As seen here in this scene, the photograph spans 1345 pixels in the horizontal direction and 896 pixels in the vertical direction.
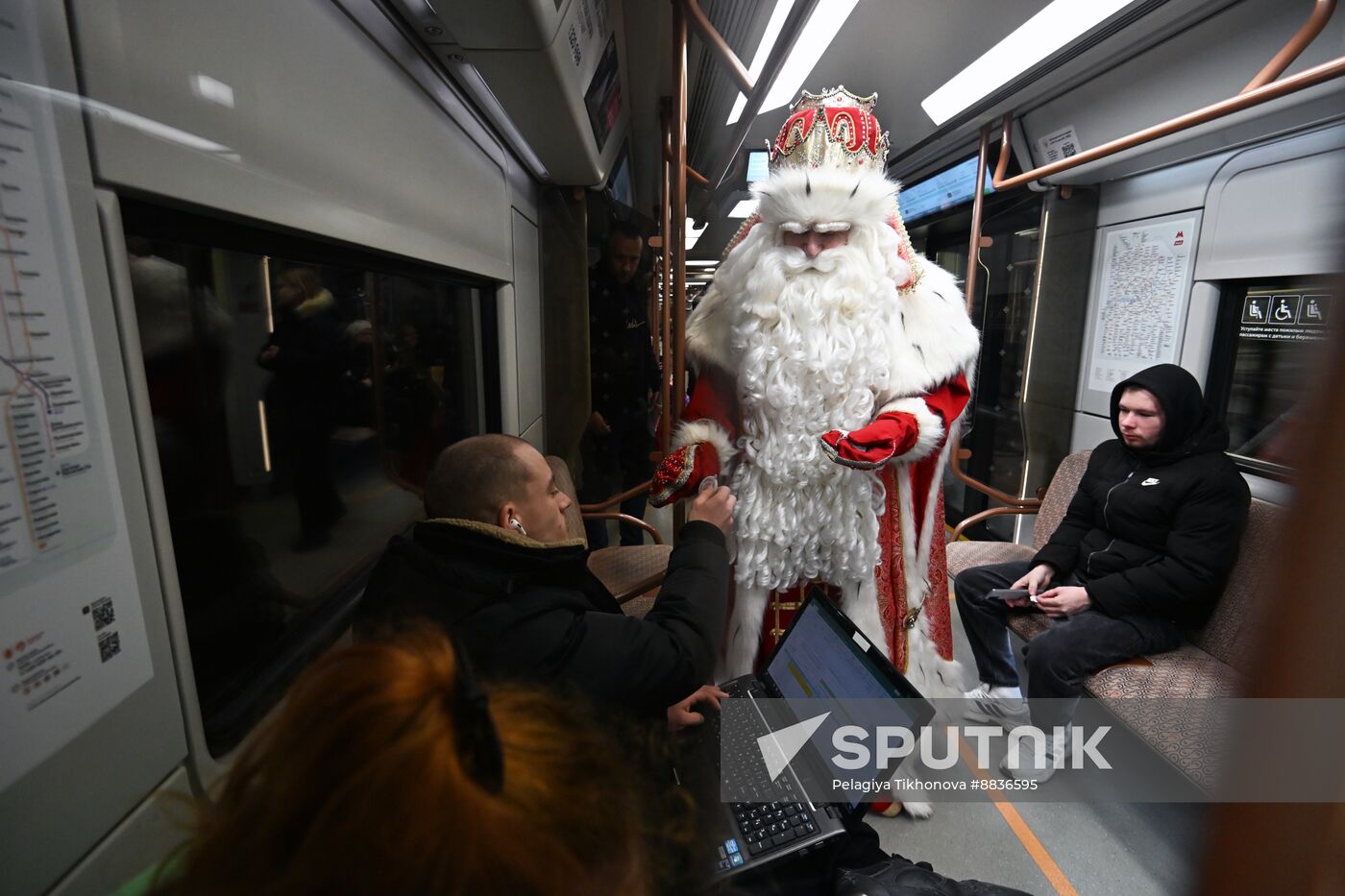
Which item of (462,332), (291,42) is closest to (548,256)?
(462,332)

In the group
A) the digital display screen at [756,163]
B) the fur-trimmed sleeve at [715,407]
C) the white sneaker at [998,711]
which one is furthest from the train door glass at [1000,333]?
the fur-trimmed sleeve at [715,407]

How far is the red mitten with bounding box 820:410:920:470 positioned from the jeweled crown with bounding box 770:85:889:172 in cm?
85

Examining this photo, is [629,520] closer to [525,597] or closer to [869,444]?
[869,444]

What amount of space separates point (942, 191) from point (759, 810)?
4037 millimetres

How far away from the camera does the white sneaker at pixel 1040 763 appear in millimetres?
2291

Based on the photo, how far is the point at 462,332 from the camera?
109 inches

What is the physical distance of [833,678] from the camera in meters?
1.38

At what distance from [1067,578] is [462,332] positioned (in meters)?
2.76

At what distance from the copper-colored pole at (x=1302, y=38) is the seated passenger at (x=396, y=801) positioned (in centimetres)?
226

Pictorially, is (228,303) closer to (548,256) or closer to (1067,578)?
(548,256)

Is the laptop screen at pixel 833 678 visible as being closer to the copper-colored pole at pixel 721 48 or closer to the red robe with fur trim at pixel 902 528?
the red robe with fur trim at pixel 902 528

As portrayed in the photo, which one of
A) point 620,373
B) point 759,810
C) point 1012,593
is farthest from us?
point 620,373

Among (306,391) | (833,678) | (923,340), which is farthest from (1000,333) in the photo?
(306,391)

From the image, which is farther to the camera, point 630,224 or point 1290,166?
point 630,224
